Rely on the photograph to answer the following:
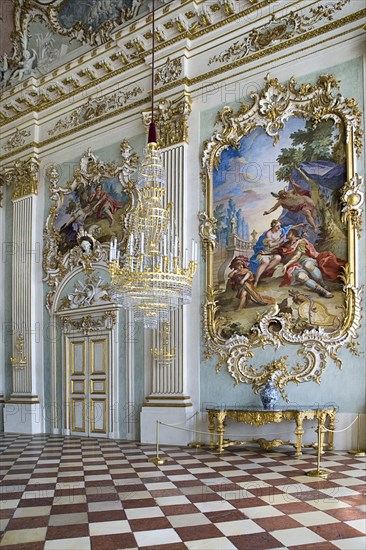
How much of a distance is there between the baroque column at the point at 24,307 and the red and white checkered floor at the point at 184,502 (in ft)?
13.4

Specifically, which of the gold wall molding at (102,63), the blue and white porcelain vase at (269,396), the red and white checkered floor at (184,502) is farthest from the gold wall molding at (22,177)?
the blue and white porcelain vase at (269,396)

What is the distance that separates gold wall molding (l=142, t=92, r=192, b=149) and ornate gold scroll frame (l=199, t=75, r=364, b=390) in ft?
2.16

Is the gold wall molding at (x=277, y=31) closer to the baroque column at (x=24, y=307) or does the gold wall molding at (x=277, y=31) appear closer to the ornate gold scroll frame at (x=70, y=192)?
the ornate gold scroll frame at (x=70, y=192)

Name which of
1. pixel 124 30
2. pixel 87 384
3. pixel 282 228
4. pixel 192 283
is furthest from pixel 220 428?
pixel 124 30

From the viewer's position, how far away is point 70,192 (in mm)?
12938

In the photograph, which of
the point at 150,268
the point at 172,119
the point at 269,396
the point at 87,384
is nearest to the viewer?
the point at 150,268

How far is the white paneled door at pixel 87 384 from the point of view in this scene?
11469 millimetres

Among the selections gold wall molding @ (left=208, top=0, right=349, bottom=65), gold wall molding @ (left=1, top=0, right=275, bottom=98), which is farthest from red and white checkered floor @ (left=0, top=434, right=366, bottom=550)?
gold wall molding @ (left=1, top=0, right=275, bottom=98)

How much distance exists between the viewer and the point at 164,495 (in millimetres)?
6211

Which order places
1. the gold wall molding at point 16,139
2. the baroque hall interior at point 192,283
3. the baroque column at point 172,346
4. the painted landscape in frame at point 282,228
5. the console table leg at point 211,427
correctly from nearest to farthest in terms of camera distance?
the baroque hall interior at point 192,283, the painted landscape in frame at point 282,228, the console table leg at point 211,427, the baroque column at point 172,346, the gold wall molding at point 16,139

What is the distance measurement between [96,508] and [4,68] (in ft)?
40.3

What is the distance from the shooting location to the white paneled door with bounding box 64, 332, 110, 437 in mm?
11469

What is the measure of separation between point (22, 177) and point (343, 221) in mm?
8515

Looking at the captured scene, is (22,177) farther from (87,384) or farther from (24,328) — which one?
(87,384)
